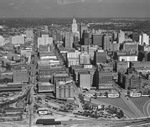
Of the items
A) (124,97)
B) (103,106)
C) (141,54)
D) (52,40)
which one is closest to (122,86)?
(124,97)

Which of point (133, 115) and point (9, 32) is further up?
point (9, 32)

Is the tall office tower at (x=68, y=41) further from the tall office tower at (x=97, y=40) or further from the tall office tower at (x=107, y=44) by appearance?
the tall office tower at (x=107, y=44)

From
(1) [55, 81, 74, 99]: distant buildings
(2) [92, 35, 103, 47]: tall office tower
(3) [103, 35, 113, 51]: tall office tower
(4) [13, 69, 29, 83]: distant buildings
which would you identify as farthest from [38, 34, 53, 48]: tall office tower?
(1) [55, 81, 74, 99]: distant buildings

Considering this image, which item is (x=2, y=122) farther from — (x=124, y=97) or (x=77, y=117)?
(x=124, y=97)

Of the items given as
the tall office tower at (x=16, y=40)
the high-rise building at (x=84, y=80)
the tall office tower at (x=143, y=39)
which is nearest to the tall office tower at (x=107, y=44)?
the tall office tower at (x=143, y=39)

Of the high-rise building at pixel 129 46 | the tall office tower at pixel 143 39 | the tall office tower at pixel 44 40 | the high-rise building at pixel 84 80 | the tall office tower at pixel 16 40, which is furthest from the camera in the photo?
the tall office tower at pixel 16 40

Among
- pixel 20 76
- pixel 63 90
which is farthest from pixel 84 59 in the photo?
pixel 63 90

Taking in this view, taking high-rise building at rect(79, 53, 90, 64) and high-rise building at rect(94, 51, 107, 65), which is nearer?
high-rise building at rect(79, 53, 90, 64)

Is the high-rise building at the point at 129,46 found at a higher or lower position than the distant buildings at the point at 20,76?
higher

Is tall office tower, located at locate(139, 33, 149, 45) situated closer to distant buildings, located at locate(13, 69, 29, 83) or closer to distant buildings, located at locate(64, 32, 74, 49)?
distant buildings, located at locate(64, 32, 74, 49)

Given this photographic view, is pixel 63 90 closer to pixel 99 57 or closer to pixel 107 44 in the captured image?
pixel 99 57

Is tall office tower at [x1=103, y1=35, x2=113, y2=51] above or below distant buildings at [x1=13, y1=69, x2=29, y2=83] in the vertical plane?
above
